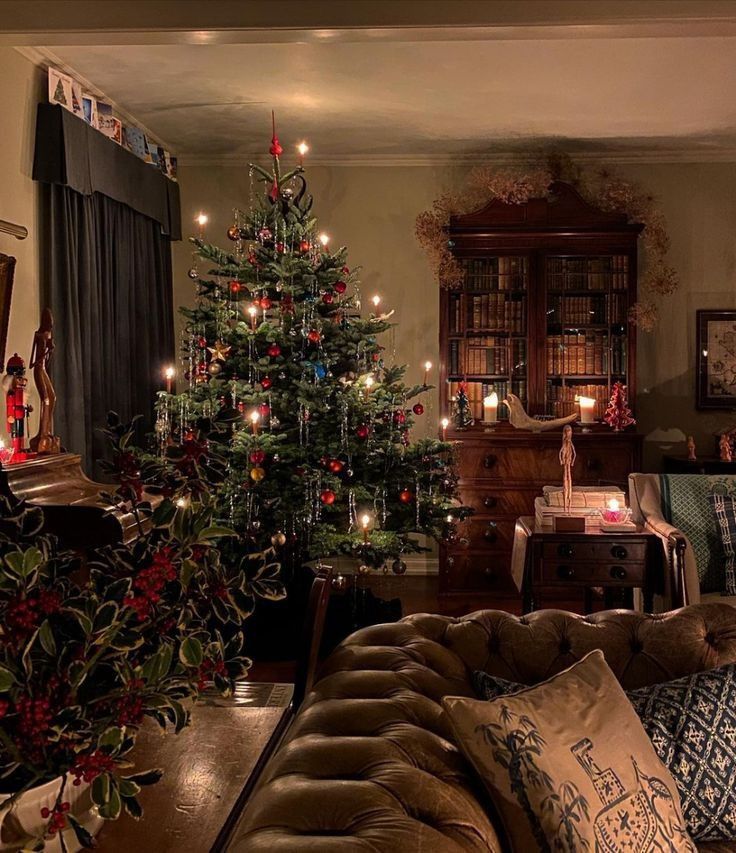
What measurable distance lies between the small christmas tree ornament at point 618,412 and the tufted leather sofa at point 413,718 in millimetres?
3998

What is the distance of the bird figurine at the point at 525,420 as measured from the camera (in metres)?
6.00

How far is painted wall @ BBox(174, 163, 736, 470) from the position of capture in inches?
254

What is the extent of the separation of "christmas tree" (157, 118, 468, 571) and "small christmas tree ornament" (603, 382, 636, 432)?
1519 millimetres

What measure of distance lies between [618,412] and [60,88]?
12.3ft

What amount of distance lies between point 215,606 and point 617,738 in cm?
90

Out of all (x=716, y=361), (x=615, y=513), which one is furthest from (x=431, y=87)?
(x=716, y=361)

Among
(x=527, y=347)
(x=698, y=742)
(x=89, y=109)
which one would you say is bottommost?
(x=698, y=742)

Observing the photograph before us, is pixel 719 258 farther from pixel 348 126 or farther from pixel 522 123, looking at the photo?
pixel 348 126

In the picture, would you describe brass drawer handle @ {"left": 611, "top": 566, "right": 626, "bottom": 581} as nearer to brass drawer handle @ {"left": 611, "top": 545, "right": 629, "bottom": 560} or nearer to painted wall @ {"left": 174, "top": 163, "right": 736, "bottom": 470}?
brass drawer handle @ {"left": 611, "top": 545, "right": 629, "bottom": 560}

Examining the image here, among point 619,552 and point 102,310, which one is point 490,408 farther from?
point 102,310

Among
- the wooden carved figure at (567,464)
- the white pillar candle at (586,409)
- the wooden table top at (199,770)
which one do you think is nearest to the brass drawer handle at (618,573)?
the wooden carved figure at (567,464)

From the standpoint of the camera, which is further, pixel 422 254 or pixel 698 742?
pixel 422 254

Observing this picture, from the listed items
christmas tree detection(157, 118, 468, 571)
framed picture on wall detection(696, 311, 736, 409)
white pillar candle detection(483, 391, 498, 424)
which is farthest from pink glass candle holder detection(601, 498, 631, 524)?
framed picture on wall detection(696, 311, 736, 409)

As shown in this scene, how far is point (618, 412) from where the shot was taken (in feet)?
19.8
